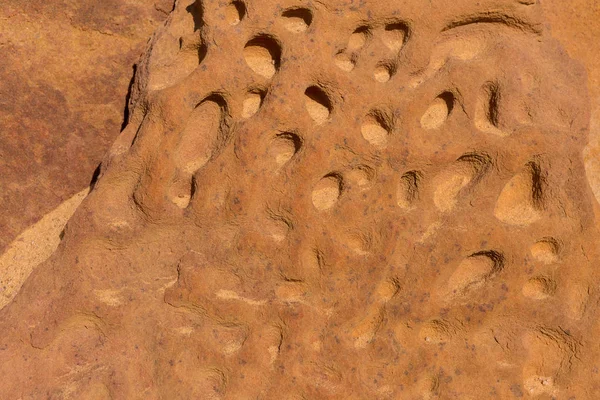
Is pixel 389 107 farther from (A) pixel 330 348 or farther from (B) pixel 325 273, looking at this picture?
(A) pixel 330 348

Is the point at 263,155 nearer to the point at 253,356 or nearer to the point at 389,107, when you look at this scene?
the point at 389,107

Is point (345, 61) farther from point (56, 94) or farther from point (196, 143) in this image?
point (56, 94)

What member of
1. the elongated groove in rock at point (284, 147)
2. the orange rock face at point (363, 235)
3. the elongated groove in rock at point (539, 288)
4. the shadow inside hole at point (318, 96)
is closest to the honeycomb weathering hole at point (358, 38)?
the orange rock face at point (363, 235)

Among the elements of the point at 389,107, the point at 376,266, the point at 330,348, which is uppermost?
the point at 389,107

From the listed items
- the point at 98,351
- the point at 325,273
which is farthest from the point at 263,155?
the point at 98,351

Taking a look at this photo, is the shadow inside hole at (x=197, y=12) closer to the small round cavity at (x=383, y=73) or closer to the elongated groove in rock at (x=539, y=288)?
the small round cavity at (x=383, y=73)

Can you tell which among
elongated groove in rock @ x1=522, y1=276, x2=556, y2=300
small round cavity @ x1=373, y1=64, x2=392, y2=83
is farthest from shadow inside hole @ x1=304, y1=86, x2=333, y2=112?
elongated groove in rock @ x1=522, y1=276, x2=556, y2=300

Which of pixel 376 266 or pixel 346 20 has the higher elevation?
pixel 346 20
